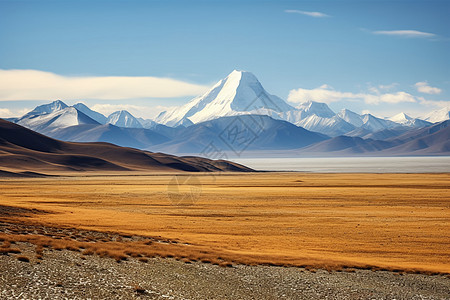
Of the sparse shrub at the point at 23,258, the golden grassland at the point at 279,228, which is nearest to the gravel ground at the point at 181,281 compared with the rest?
the sparse shrub at the point at 23,258

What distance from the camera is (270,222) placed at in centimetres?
4362

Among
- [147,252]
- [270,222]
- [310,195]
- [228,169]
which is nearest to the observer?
[147,252]

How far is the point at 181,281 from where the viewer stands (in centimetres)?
2138

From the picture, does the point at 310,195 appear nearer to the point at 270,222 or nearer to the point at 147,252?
the point at 270,222

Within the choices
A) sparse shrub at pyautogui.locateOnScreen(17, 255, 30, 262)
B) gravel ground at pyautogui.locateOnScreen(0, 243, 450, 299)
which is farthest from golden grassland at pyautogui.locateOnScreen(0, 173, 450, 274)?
sparse shrub at pyautogui.locateOnScreen(17, 255, 30, 262)

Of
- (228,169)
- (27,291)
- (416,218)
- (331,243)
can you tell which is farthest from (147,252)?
(228,169)

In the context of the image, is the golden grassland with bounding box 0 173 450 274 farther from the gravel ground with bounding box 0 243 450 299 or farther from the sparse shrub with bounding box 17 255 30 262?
the sparse shrub with bounding box 17 255 30 262

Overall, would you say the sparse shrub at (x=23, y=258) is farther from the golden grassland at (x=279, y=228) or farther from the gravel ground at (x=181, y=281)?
the golden grassland at (x=279, y=228)

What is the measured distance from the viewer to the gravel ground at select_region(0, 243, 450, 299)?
18.7 metres

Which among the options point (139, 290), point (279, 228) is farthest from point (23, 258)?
point (279, 228)

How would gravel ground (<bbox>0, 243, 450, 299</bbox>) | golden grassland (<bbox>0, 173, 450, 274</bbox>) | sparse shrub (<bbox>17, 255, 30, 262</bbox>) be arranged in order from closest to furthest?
gravel ground (<bbox>0, 243, 450, 299</bbox>) < sparse shrub (<bbox>17, 255, 30, 262</bbox>) < golden grassland (<bbox>0, 173, 450, 274</bbox>)

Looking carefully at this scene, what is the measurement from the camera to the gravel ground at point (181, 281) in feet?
61.5

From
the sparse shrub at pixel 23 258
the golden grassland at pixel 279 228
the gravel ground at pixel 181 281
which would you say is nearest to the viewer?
the gravel ground at pixel 181 281

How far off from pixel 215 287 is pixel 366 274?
8136 mm
